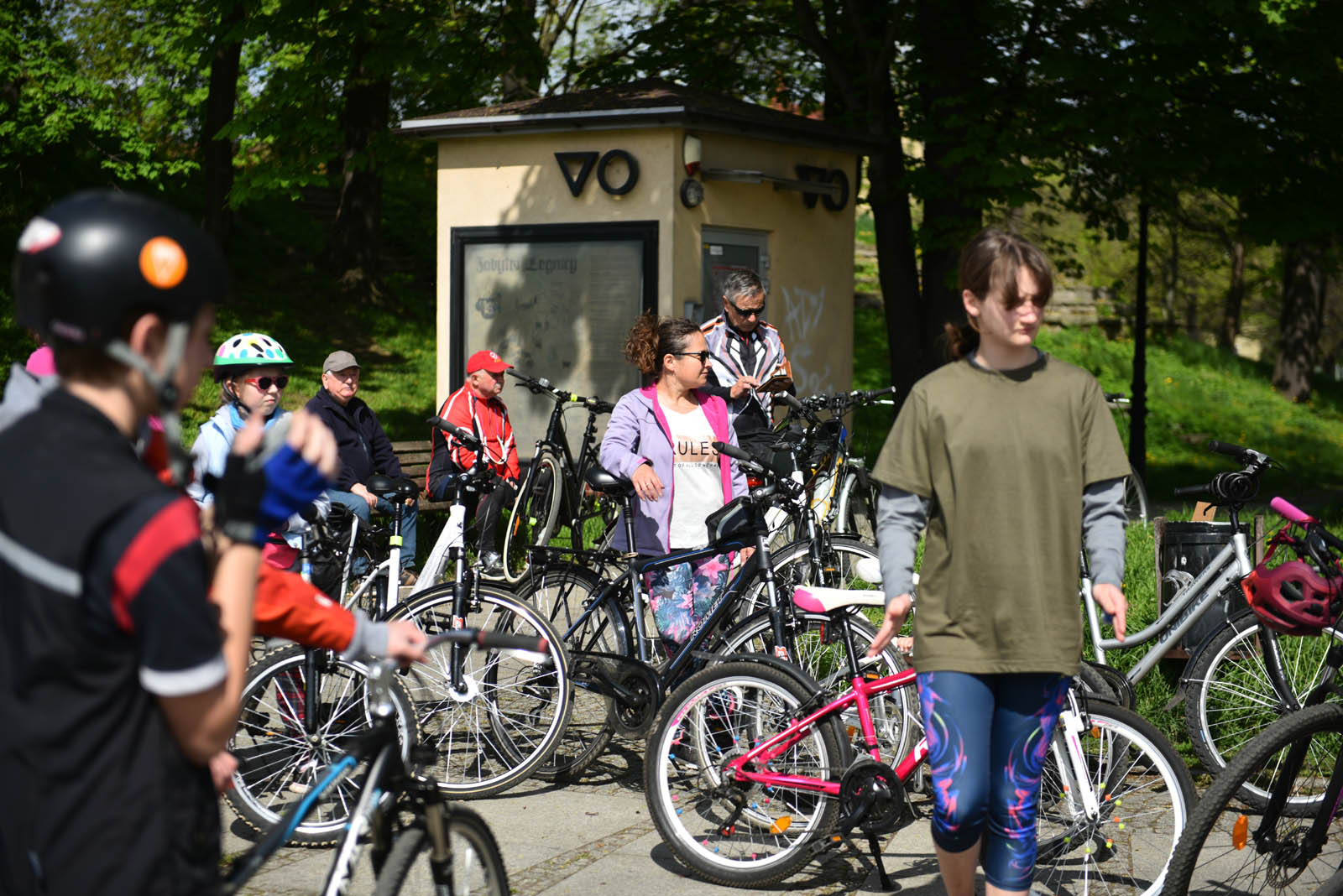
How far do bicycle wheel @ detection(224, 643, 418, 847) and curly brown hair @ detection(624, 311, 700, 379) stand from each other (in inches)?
75.4

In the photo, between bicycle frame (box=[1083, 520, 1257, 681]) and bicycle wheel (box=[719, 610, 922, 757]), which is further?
bicycle frame (box=[1083, 520, 1257, 681])

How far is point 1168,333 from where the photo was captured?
29.2 meters

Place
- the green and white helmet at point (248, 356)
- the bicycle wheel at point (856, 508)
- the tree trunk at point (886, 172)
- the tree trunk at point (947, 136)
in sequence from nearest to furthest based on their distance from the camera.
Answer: the green and white helmet at point (248, 356) → the bicycle wheel at point (856, 508) → the tree trunk at point (947, 136) → the tree trunk at point (886, 172)

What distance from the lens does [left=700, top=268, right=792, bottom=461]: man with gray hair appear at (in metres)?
8.09

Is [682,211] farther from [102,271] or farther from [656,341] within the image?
[102,271]

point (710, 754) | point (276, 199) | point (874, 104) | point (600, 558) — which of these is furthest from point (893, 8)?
point (276, 199)

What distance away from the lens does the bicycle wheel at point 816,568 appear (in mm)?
5512

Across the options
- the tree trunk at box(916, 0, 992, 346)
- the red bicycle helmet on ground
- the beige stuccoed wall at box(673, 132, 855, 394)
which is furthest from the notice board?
the red bicycle helmet on ground

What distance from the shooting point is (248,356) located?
6.07 meters

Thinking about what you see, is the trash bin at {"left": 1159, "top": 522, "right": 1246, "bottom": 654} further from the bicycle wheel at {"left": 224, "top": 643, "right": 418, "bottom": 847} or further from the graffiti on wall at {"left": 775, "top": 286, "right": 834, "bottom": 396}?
the graffiti on wall at {"left": 775, "top": 286, "right": 834, "bottom": 396}

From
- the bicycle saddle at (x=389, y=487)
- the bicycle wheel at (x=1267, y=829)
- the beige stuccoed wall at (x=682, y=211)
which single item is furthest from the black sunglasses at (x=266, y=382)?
the beige stuccoed wall at (x=682, y=211)

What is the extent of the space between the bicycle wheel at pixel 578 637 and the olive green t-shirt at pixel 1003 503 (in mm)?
2330

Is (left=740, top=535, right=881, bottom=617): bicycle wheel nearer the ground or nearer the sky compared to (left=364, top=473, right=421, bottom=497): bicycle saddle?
nearer the ground

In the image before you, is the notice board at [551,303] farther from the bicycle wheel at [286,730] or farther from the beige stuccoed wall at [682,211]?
the bicycle wheel at [286,730]
